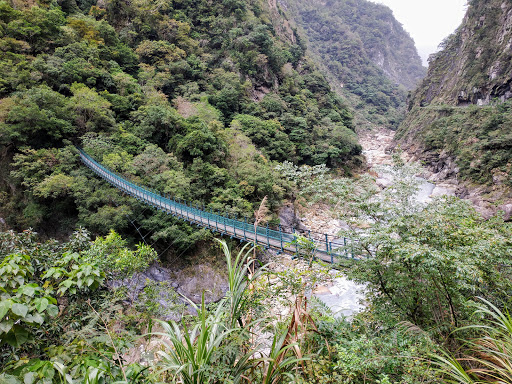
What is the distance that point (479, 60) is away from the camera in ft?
85.1

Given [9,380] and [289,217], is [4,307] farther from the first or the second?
[289,217]

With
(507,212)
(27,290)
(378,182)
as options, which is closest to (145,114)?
(27,290)

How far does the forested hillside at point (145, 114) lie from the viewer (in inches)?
422

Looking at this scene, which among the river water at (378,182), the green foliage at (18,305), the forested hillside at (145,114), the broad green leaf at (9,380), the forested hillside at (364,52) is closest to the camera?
the broad green leaf at (9,380)

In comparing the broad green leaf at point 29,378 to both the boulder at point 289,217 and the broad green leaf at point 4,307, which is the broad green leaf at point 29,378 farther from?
the boulder at point 289,217

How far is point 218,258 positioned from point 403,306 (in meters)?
9.48

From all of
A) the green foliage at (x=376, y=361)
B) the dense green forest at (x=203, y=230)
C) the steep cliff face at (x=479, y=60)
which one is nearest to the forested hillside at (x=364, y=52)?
the steep cliff face at (x=479, y=60)

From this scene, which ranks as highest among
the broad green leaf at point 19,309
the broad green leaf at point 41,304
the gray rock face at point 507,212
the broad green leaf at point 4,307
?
the broad green leaf at point 4,307

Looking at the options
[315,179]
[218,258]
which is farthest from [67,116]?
[315,179]

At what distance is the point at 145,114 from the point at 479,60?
3328 cm

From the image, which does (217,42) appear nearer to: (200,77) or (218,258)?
(200,77)

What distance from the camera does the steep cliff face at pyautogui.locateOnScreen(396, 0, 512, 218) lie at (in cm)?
1566

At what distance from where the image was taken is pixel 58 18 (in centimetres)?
1548

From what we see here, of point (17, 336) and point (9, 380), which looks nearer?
point (9, 380)
